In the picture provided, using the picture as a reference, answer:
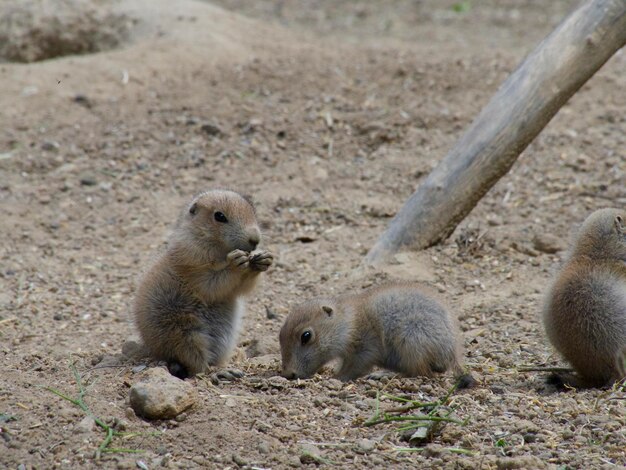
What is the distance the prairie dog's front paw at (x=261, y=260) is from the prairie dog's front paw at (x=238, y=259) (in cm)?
4

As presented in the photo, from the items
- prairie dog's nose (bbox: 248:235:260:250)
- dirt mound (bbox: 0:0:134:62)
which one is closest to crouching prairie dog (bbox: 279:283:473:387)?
prairie dog's nose (bbox: 248:235:260:250)

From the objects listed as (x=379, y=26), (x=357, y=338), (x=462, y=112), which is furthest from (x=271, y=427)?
(x=379, y=26)

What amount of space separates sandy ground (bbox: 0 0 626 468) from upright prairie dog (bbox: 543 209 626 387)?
0.80 ft

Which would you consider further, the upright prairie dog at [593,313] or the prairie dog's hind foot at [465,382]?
the prairie dog's hind foot at [465,382]

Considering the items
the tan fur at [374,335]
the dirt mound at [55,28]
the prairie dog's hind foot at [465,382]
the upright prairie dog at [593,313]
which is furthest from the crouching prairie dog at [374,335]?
the dirt mound at [55,28]

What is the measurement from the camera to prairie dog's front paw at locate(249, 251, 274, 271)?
233 inches

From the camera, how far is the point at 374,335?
611cm

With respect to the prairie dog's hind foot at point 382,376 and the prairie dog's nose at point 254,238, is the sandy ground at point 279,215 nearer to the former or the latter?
the prairie dog's hind foot at point 382,376

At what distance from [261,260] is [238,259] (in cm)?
16

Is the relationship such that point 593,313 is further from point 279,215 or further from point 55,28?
point 55,28

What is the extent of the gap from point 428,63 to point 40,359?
7.08 m

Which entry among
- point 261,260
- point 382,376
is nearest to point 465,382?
point 382,376

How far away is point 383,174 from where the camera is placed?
9297 mm

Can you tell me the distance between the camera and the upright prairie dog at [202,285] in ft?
19.4
